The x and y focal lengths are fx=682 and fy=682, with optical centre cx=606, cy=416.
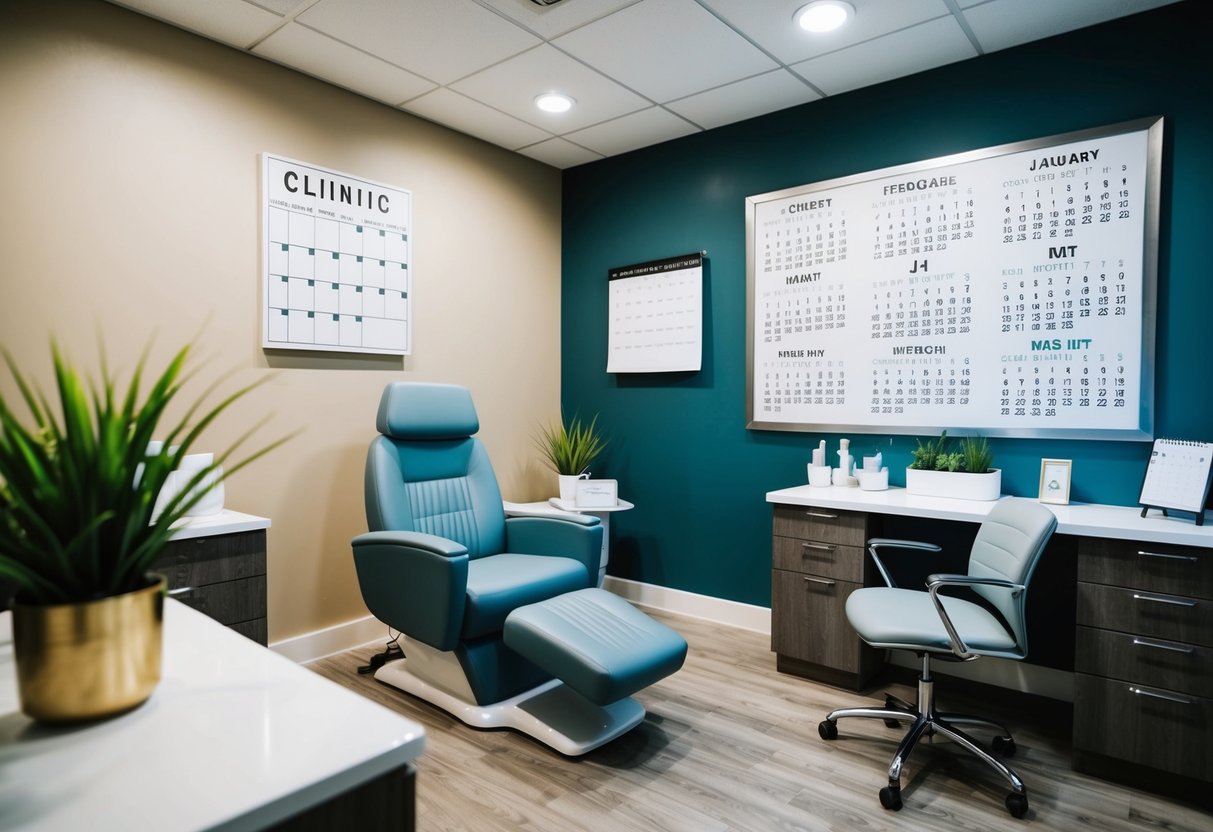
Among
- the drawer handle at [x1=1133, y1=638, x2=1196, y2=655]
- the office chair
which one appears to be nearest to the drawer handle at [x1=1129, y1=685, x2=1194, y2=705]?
the drawer handle at [x1=1133, y1=638, x2=1196, y2=655]

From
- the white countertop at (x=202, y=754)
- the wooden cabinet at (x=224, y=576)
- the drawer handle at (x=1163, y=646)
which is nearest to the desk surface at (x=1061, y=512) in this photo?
the drawer handle at (x=1163, y=646)

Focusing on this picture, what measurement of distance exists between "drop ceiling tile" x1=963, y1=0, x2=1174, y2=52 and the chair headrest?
7.92 ft

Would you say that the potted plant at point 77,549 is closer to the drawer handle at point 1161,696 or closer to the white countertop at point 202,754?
the white countertop at point 202,754

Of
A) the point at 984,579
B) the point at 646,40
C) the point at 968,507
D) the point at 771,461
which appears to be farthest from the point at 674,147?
the point at 984,579

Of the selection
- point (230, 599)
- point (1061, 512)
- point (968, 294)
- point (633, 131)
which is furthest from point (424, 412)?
point (1061, 512)

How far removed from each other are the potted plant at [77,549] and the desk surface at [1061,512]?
2.31 m

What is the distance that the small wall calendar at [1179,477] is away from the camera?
2109mm

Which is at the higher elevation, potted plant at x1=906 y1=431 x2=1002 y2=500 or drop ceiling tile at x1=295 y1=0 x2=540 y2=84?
drop ceiling tile at x1=295 y1=0 x2=540 y2=84

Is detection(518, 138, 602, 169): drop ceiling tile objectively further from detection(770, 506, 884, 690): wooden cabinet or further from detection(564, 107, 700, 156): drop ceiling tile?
detection(770, 506, 884, 690): wooden cabinet

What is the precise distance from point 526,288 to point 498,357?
48 cm

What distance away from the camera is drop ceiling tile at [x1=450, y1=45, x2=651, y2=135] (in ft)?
9.25

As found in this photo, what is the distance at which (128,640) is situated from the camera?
764 millimetres

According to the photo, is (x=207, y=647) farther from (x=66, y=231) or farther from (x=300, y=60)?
(x=300, y=60)

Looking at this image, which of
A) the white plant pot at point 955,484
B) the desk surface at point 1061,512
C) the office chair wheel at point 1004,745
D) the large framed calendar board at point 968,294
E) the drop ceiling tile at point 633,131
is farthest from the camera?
the drop ceiling tile at point 633,131
